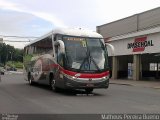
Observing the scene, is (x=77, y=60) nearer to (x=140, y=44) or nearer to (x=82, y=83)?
(x=82, y=83)

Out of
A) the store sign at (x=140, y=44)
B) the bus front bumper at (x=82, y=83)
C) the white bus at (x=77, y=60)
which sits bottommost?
the bus front bumper at (x=82, y=83)

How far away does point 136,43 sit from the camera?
1746 inches

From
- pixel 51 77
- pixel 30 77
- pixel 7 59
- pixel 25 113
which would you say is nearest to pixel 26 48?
pixel 30 77

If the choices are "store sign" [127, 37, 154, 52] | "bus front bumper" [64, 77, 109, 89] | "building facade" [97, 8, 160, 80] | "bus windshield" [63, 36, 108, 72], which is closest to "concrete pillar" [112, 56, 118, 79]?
"building facade" [97, 8, 160, 80]

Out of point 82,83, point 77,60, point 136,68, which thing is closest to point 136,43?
point 136,68

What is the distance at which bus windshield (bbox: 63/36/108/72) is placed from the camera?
20047 millimetres

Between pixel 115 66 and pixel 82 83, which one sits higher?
pixel 115 66

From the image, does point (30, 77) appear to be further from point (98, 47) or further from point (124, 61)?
point (124, 61)

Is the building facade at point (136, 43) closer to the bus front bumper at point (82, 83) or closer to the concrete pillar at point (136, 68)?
the concrete pillar at point (136, 68)

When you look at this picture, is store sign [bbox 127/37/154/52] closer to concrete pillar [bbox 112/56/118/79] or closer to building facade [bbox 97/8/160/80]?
building facade [bbox 97/8/160/80]

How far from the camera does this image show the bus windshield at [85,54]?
2005 cm

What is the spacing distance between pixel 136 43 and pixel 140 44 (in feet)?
2.90

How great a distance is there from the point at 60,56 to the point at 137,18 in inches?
1023

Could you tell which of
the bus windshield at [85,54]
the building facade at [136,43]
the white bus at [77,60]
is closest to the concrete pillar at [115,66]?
the building facade at [136,43]
